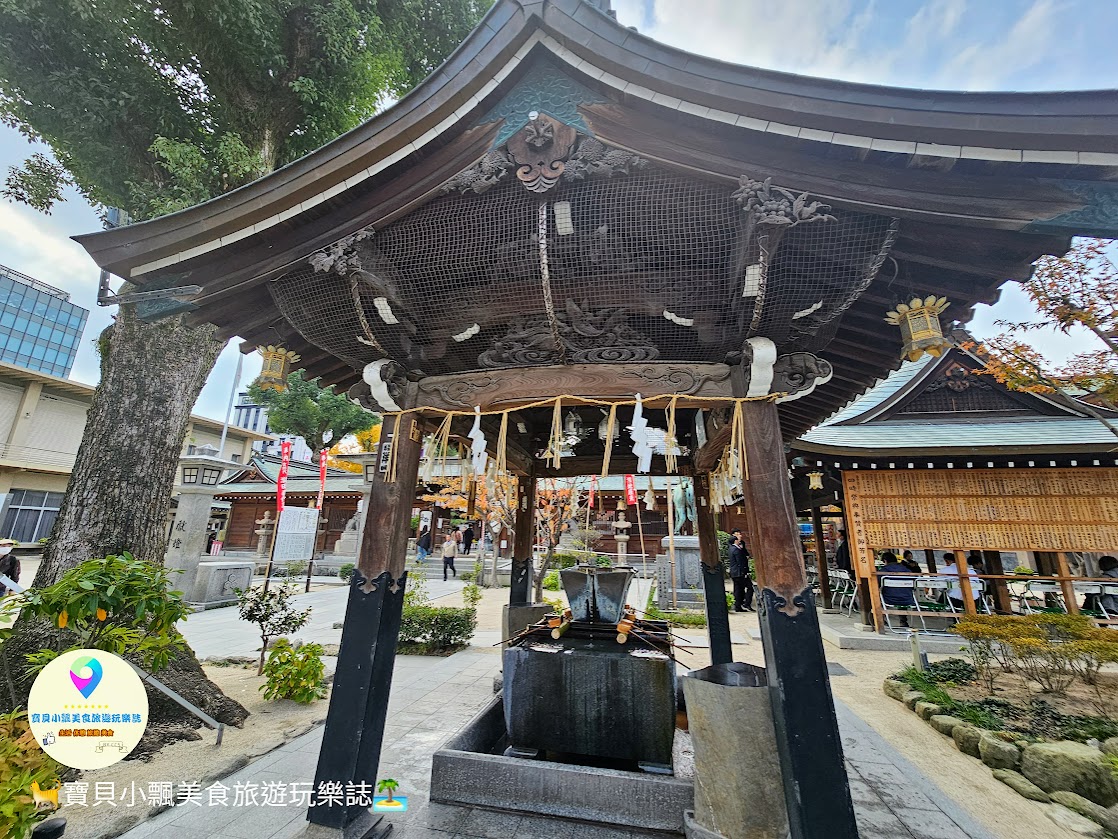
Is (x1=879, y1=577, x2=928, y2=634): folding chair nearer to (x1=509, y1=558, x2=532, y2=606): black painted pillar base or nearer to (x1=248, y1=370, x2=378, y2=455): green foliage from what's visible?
(x1=509, y1=558, x2=532, y2=606): black painted pillar base

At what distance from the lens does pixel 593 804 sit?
3.46 meters

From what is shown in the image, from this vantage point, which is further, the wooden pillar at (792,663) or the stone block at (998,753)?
the stone block at (998,753)

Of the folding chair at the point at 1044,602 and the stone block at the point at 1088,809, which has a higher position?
the folding chair at the point at 1044,602

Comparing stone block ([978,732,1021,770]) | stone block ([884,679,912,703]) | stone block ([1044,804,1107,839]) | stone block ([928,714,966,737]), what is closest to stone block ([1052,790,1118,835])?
stone block ([1044,804,1107,839])

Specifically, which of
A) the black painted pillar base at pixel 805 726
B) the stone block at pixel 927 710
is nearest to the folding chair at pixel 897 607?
the stone block at pixel 927 710

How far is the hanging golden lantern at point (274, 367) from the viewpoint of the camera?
13.1 ft

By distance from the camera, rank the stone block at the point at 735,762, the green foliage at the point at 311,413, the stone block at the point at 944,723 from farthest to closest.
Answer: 1. the green foliage at the point at 311,413
2. the stone block at the point at 944,723
3. the stone block at the point at 735,762

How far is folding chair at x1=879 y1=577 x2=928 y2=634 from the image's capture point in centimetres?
1017

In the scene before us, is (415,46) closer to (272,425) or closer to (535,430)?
(535,430)

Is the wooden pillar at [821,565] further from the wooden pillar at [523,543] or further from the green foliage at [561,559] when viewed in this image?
the wooden pillar at [523,543]

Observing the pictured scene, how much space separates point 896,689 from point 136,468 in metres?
10.7

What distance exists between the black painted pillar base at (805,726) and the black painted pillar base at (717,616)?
10.5ft

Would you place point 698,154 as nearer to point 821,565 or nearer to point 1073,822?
point 1073,822

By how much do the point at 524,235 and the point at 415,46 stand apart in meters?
7.96
